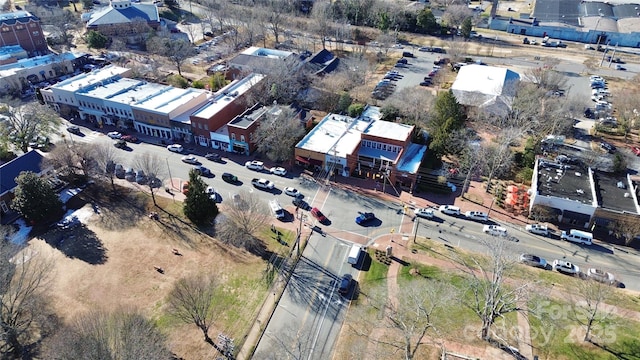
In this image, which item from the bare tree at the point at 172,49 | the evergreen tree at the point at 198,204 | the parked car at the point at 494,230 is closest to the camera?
the evergreen tree at the point at 198,204

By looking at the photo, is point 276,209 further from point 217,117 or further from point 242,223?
point 217,117

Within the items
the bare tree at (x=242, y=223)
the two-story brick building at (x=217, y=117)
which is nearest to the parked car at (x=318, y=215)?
the bare tree at (x=242, y=223)

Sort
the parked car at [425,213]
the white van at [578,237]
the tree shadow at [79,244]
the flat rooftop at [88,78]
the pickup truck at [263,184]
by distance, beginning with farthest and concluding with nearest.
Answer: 1. the flat rooftop at [88,78]
2. the pickup truck at [263,184]
3. the parked car at [425,213]
4. the white van at [578,237]
5. the tree shadow at [79,244]

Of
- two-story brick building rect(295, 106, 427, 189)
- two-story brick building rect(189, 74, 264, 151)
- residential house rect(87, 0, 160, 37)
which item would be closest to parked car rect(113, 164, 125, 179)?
two-story brick building rect(189, 74, 264, 151)

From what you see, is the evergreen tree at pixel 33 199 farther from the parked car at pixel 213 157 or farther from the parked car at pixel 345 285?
the parked car at pixel 345 285

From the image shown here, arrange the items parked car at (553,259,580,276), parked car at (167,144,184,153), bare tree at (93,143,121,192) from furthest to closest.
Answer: parked car at (167,144,184,153), bare tree at (93,143,121,192), parked car at (553,259,580,276)

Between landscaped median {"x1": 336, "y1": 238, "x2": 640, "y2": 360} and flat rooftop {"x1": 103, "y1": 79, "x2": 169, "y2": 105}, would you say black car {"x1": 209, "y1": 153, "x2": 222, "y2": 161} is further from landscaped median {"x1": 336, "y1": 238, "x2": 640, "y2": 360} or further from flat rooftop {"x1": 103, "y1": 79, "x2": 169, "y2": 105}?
landscaped median {"x1": 336, "y1": 238, "x2": 640, "y2": 360}

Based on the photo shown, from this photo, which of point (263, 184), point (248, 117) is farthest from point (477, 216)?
point (248, 117)
